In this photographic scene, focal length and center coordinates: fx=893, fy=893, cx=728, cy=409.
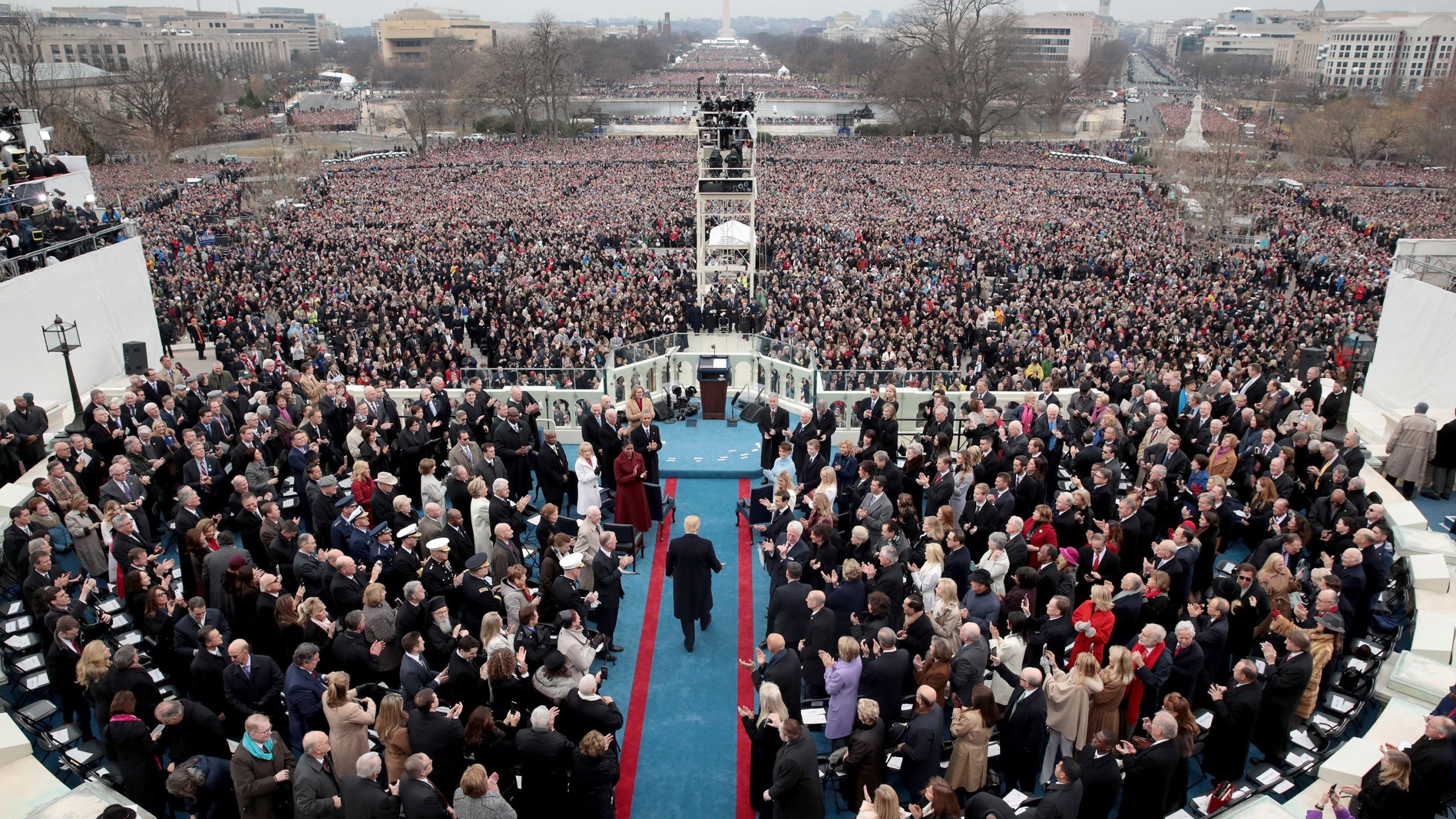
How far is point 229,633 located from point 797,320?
15.0 metres

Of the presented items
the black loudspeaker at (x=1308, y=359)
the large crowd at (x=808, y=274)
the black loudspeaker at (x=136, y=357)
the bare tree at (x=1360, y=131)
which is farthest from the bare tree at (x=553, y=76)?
the black loudspeaker at (x=1308, y=359)

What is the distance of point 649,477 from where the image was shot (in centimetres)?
1077

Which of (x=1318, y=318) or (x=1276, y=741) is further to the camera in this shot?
(x=1318, y=318)

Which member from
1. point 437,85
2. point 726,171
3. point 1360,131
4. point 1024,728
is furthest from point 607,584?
point 437,85

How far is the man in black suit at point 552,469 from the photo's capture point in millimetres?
9859

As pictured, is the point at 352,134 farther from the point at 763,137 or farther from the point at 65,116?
the point at 763,137

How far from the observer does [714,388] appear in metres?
13.7

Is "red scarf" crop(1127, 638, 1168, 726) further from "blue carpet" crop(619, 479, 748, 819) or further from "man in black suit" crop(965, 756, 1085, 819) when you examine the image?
"blue carpet" crop(619, 479, 748, 819)

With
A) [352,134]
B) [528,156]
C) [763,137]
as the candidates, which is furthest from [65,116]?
[763,137]

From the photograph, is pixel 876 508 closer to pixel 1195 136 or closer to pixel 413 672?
pixel 413 672

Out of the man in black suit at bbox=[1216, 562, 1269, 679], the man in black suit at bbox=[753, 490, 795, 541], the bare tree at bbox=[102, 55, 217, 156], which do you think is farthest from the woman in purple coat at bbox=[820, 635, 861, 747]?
the bare tree at bbox=[102, 55, 217, 156]

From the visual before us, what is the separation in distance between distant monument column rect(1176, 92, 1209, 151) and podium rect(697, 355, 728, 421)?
4399 centimetres

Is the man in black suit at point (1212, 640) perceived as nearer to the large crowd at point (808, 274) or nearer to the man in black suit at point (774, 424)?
the man in black suit at point (774, 424)

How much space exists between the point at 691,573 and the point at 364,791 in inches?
140
